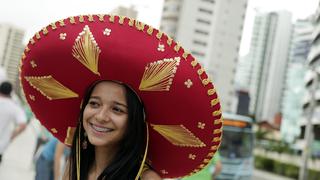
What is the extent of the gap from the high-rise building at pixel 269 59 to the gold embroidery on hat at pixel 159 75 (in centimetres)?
14524

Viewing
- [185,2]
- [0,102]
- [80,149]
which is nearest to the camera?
[80,149]

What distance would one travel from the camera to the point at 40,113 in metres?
2.50

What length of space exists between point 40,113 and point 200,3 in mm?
95767

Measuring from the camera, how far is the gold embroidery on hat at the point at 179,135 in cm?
216

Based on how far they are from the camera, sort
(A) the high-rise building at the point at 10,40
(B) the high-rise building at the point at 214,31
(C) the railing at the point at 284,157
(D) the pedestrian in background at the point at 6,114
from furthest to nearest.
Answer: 1. (B) the high-rise building at the point at 214,31
2. (A) the high-rise building at the point at 10,40
3. (C) the railing at the point at 284,157
4. (D) the pedestrian in background at the point at 6,114

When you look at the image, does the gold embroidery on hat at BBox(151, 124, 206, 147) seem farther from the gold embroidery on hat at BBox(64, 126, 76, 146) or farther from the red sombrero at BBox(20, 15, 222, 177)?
the gold embroidery on hat at BBox(64, 126, 76, 146)

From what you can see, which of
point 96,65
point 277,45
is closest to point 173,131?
point 96,65

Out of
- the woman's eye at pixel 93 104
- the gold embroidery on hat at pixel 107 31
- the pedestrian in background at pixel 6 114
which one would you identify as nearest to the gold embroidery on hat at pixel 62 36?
the gold embroidery on hat at pixel 107 31

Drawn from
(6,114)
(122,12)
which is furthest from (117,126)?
(122,12)

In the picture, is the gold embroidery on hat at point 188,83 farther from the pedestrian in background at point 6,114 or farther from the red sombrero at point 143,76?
the pedestrian in background at point 6,114

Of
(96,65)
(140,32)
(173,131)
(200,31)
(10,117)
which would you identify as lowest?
(10,117)

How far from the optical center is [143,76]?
203 cm

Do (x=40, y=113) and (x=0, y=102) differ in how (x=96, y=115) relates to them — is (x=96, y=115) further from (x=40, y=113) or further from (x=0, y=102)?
(x=0, y=102)

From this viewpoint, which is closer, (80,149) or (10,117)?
(80,149)
